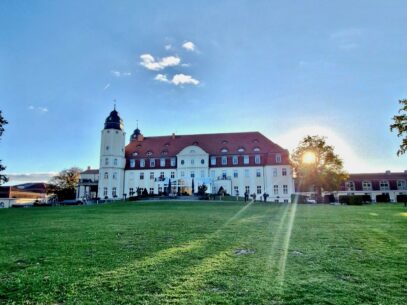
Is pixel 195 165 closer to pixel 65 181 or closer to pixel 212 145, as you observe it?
pixel 212 145

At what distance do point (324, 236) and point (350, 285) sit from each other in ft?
14.9

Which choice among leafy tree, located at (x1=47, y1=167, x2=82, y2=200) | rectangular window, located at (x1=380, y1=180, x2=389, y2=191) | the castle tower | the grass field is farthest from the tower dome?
rectangular window, located at (x1=380, y1=180, x2=389, y2=191)

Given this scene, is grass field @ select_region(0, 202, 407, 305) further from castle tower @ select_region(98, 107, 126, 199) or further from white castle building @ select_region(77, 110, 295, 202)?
castle tower @ select_region(98, 107, 126, 199)

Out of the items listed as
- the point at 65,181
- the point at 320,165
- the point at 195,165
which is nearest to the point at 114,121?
the point at 195,165

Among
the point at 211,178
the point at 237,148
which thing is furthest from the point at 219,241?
the point at 237,148

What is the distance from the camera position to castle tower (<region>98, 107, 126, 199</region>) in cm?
5188

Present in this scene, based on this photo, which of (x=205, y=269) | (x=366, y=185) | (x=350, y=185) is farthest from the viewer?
(x=350, y=185)

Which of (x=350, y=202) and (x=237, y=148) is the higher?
(x=237, y=148)

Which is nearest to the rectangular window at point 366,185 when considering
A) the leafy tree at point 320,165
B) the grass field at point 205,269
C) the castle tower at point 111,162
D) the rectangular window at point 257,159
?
the leafy tree at point 320,165

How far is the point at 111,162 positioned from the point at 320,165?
111 ft

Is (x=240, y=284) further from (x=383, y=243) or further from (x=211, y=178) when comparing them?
(x=211, y=178)

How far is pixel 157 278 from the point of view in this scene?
5520 mm

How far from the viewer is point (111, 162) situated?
52.1 m

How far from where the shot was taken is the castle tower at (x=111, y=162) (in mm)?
51875
